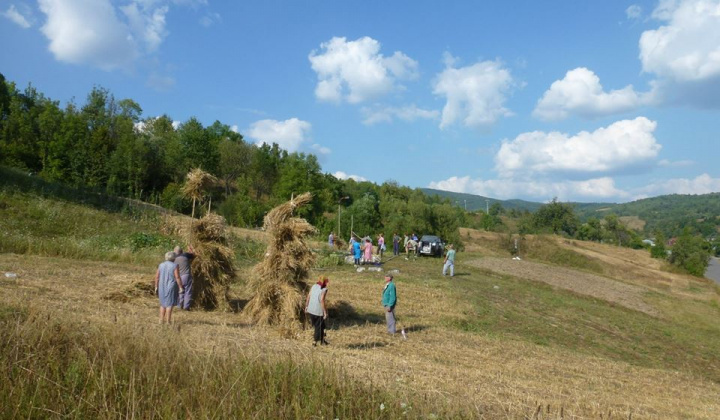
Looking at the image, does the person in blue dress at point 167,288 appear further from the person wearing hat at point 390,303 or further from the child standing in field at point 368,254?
the child standing in field at point 368,254

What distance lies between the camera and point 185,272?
13.3 m

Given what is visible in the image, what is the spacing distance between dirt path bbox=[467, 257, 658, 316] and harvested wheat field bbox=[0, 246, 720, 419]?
501cm

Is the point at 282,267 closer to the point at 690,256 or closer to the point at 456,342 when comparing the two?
the point at 456,342

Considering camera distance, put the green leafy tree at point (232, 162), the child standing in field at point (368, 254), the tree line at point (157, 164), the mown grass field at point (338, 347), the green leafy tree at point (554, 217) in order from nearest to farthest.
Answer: the mown grass field at point (338, 347) < the child standing in field at point (368, 254) < the tree line at point (157, 164) < the green leafy tree at point (554, 217) < the green leafy tree at point (232, 162)

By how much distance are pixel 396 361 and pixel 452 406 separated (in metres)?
5.21

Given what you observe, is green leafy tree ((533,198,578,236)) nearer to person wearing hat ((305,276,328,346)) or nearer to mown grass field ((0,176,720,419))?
mown grass field ((0,176,720,419))

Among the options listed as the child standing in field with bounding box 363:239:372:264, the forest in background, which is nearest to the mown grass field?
the child standing in field with bounding box 363:239:372:264

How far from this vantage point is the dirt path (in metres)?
30.1

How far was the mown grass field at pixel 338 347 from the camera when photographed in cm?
462

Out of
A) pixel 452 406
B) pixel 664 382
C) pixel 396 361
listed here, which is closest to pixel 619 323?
pixel 664 382

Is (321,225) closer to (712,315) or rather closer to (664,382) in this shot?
(712,315)

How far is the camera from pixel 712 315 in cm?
3134

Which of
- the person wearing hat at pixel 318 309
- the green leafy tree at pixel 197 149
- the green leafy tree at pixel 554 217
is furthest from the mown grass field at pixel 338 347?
the green leafy tree at pixel 554 217

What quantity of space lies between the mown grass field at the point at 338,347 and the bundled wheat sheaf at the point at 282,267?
0.62m
